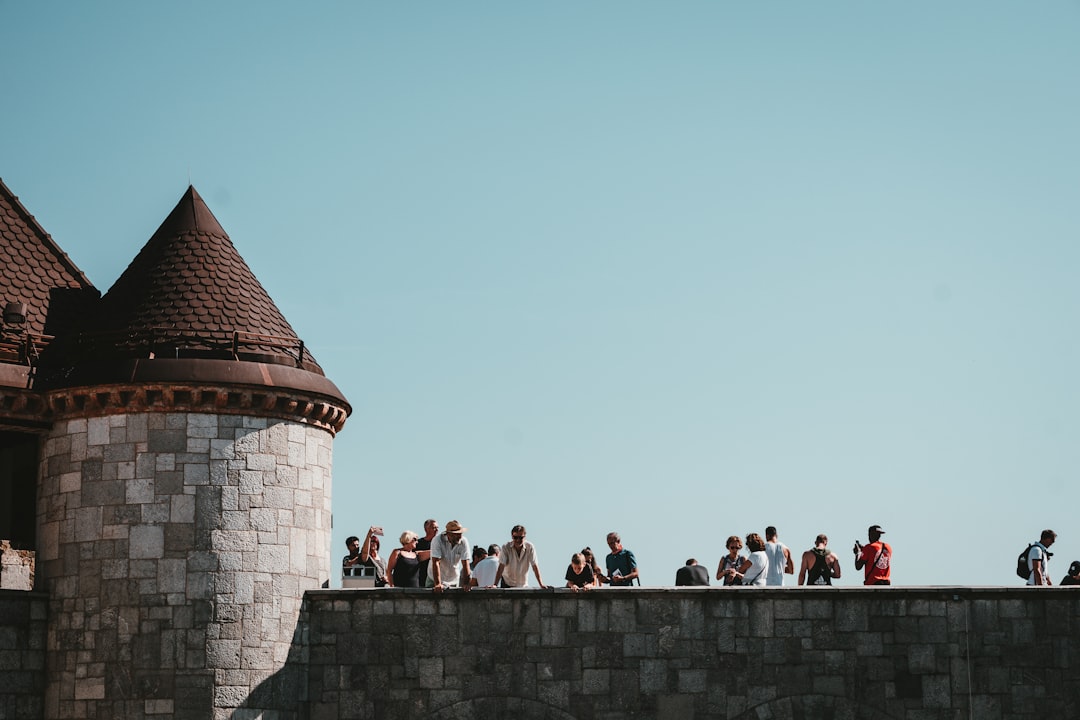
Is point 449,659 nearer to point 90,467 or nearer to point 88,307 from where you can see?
point 90,467

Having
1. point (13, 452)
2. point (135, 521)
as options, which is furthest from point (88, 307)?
point (135, 521)

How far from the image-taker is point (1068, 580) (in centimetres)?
2762

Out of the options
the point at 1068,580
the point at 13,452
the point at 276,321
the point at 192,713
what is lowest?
the point at 192,713

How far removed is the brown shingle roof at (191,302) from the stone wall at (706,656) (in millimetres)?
4421

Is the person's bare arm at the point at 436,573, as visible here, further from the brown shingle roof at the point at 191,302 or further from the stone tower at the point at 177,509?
the brown shingle roof at the point at 191,302

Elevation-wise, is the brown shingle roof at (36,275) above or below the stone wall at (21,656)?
above

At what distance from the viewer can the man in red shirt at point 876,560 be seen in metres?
27.2

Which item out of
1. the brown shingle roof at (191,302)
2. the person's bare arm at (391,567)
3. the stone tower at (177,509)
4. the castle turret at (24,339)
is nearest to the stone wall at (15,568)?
the castle turret at (24,339)

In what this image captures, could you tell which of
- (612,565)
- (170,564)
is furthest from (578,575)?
(170,564)

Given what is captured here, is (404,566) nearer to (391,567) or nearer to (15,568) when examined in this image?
(391,567)

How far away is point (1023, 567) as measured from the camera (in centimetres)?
2775

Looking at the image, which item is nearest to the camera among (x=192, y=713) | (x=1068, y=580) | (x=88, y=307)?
(x=192, y=713)

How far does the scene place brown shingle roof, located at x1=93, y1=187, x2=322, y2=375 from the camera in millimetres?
27359

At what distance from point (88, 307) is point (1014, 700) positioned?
615 inches
